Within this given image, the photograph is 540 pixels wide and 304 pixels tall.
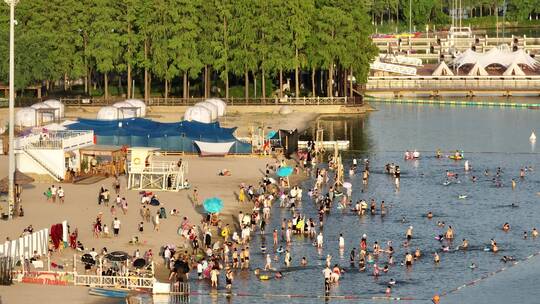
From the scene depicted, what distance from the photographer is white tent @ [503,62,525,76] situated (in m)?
195

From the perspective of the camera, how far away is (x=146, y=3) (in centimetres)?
16388

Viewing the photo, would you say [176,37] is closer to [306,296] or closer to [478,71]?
[478,71]

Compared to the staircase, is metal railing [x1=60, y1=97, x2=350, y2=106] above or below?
above

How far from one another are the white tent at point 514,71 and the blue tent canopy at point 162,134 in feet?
246

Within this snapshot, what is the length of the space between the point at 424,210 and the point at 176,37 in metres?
67.5

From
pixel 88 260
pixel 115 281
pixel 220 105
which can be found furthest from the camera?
pixel 220 105

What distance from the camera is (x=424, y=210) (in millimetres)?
101250

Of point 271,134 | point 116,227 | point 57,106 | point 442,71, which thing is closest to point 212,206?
point 116,227

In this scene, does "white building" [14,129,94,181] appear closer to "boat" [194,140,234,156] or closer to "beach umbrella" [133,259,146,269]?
"boat" [194,140,234,156]

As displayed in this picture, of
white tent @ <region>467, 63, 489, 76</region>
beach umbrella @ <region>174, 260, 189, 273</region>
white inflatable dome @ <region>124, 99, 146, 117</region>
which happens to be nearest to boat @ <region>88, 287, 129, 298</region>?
beach umbrella @ <region>174, 260, 189, 273</region>

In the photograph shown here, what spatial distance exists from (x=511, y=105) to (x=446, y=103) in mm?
8651

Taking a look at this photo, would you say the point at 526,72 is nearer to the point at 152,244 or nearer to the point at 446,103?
the point at 446,103

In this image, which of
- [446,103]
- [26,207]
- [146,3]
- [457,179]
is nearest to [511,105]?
[446,103]

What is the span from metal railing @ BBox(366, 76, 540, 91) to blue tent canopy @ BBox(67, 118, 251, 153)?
68.8 m
